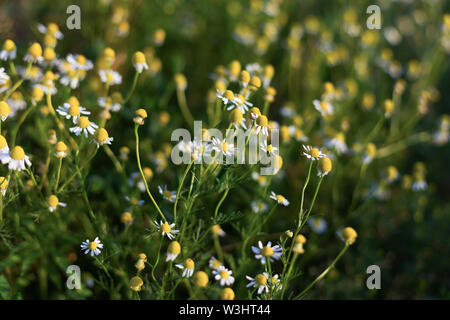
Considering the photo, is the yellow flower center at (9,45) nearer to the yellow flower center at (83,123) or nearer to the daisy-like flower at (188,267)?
the yellow flower center at (83,123)

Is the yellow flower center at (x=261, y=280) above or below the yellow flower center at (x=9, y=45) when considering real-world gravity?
below

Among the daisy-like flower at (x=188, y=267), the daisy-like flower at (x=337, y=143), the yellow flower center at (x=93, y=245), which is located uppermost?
the daisy-like flower at (x=337, y=143)

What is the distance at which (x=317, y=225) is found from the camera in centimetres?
266

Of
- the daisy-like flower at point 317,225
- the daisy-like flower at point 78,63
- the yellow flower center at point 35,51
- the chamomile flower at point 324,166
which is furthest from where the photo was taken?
the daisy-like flower at point 317,225

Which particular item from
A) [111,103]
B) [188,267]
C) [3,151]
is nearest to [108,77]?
[111,103]

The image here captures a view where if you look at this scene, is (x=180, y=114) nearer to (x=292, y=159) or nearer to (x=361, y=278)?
(x=292, y=159)

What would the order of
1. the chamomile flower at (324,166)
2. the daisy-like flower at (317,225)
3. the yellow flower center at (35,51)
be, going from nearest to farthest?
the chamomile flower at (324,166) < the yellow flower center at (35,51) < the daisy-like flower at (317,225)

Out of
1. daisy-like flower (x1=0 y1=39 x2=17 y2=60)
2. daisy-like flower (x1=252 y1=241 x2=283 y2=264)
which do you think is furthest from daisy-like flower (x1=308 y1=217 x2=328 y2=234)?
daisy-like flower (x1=0 y1=39 x2=17 y2=60)

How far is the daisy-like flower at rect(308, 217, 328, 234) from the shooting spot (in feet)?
8.63

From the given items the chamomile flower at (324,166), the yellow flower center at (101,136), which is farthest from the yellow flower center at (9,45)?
the chamomile flower at (324,166)

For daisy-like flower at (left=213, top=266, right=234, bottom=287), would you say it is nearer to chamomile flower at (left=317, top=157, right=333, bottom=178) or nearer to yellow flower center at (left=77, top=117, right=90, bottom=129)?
chamomile flower at (left=317, top=157, right=333, bottom=178)

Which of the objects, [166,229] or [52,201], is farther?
[52,201]

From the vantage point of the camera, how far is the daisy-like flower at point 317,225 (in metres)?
2.63

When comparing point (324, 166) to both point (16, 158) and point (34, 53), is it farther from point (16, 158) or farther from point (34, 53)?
point (34, 53)
